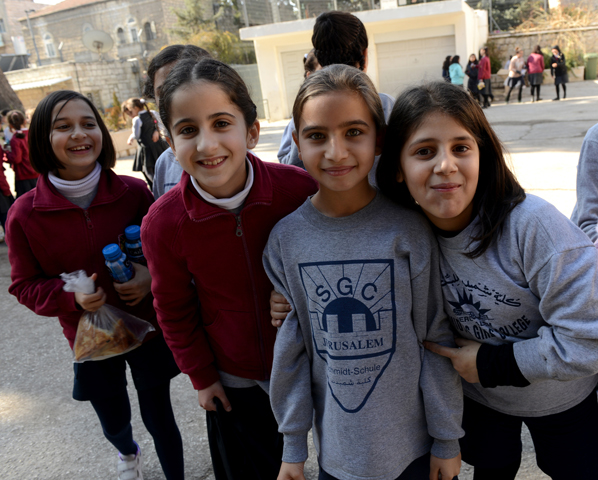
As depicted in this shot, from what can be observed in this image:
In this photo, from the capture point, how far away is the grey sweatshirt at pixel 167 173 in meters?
2.24

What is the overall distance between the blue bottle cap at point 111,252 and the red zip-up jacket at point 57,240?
0.49ft

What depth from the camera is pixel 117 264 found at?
1.82m

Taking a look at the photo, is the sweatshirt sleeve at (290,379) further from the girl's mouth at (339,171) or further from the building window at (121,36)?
the building window at (121,36)

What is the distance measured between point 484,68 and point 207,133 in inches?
599

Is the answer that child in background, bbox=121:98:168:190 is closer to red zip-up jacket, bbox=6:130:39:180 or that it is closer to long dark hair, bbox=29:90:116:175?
red zip-up jacket, bbox=6:130:39:180

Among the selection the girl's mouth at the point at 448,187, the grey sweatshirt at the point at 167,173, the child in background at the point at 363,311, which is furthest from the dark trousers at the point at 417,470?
the grey sweatshirt at the point at 167,173

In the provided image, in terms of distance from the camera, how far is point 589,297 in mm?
1162

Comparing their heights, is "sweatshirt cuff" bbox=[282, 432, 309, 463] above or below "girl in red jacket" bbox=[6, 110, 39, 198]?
below

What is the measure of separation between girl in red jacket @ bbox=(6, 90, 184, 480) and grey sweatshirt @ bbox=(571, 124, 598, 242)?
167cm

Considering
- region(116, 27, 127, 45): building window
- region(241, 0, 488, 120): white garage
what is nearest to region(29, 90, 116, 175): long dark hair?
region(241, 0, 488, 120): white garage

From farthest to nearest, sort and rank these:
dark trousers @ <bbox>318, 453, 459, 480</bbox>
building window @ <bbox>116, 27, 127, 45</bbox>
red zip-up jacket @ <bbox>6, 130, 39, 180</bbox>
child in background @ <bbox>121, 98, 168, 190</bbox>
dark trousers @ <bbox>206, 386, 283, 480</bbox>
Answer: building window @ <bbox>116, 27, 127, 45</bbox> < red zip-up jacket @ <bbox>6, 130, 39, 180</bbox> < child in background @ <bbox>121, 98, 168, 190</bbox> < dark trousers @ <bbox>206, 386, 283, 480</bbox> < dark trousers @ <bbox>318, 453, 459, 480</bbox>

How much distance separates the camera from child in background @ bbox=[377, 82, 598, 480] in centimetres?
120

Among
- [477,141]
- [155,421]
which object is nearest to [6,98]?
[155,421]

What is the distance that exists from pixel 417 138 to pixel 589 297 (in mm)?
581
